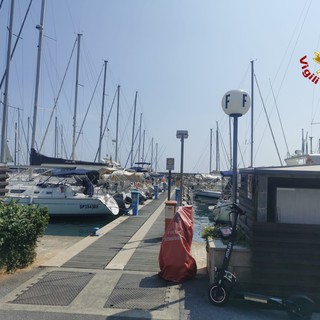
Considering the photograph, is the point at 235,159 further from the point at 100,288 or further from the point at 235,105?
the point at 100,288

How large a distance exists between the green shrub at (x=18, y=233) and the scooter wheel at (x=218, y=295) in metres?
3.72

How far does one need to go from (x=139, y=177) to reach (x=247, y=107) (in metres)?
20.5

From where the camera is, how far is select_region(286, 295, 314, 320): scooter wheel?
5230 millimetres

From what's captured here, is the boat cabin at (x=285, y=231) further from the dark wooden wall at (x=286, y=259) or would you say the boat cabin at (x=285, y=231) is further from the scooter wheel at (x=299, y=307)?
the scooter wheel at (x=299, y=307)

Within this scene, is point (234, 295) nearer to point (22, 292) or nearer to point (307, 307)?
point (307, 307)

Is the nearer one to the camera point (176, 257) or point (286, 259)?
point (286, 259)

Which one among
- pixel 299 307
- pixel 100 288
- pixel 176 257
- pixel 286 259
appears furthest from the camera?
pixel 176 257

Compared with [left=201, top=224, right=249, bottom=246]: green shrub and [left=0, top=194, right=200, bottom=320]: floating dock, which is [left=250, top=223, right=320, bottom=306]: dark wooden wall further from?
[left=0, top=194, right=200, bottom=320]: floating dock

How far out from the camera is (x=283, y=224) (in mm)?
6203

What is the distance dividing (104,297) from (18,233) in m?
2.22

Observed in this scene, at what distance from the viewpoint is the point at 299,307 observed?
Result: 527cm

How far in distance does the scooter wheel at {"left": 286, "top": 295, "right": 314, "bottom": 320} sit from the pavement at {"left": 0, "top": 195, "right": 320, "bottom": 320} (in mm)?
289

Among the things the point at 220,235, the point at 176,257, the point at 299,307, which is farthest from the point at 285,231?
the point at 176,257

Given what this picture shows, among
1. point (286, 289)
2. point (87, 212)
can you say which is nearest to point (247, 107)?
point (286, 289)
